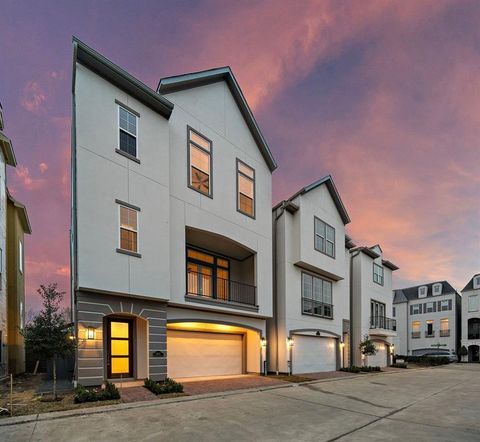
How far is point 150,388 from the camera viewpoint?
40.6 feet

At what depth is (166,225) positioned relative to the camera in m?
14.4

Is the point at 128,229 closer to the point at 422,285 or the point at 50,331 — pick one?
the point at 50,331

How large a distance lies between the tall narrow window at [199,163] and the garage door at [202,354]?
657cm

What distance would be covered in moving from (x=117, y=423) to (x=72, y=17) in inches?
538

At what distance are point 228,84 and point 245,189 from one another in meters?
5.51

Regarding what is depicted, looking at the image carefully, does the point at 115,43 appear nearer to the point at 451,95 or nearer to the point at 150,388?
the point at 150,388

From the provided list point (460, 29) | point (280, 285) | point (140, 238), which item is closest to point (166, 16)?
point (140, 238)

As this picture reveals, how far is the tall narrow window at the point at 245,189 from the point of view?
1888 centimetres

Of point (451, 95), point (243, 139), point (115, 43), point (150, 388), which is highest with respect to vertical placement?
point (115, 43)

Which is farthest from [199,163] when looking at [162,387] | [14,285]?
[14,285]

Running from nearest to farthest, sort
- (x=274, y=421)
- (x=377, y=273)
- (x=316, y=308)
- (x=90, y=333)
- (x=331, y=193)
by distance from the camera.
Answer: (x=274, y=421) < (x=90, y=333) < (x=316, y=308) < (x=331, y=193) < (x=377, y=273)

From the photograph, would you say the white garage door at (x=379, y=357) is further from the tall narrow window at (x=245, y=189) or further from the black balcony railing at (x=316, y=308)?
the tall narrow window at (x=245, y=189)

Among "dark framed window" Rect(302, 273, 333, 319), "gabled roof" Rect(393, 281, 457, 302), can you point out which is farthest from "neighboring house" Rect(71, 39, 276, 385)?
"gabled roof" Rect(393, 281, 457, 302)

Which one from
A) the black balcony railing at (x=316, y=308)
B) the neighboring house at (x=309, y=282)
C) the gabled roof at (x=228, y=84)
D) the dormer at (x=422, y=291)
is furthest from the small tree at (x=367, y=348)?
the dormer at (x=422, y=291)
